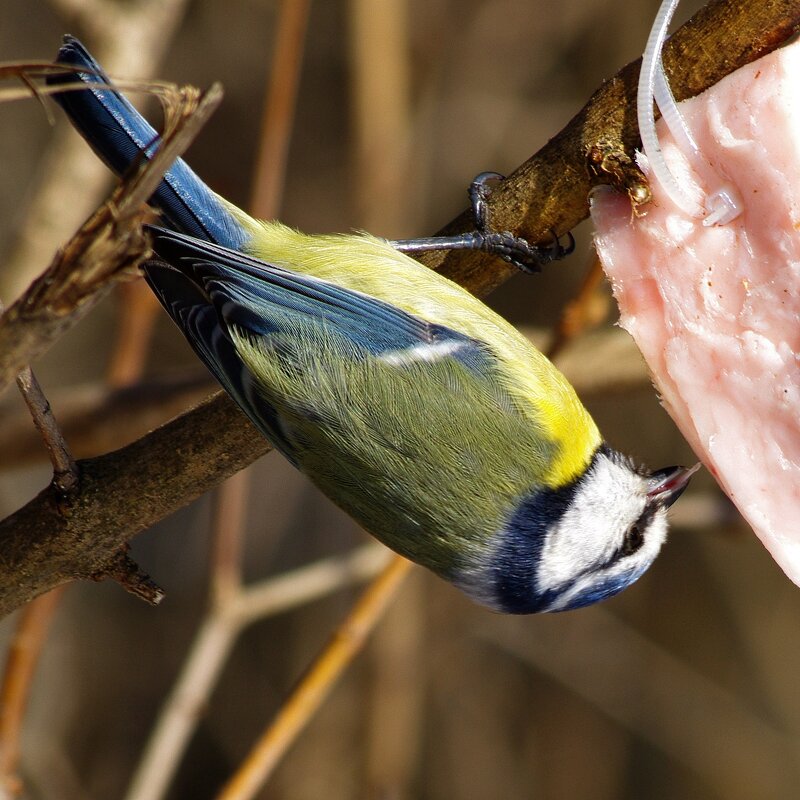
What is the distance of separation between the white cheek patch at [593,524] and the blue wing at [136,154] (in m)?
0.61

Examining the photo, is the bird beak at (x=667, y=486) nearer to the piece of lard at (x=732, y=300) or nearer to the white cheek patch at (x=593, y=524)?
the white cheek patch at (x=593, y=524)

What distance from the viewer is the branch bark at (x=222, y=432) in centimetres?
108

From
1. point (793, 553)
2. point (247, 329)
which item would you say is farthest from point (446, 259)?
point (793, 553)

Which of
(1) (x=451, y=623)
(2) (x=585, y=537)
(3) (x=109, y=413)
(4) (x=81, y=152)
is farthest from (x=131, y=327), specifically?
(1) (x=451, y=623)

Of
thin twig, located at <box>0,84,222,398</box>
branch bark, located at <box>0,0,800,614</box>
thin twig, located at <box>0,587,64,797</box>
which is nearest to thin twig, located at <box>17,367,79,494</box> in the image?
branch bark, located at <box>0,0,800,614</box>

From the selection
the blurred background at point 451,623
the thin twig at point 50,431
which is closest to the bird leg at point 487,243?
the thin twig at point 50,431

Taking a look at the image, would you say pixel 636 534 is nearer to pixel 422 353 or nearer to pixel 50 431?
pixel 422 353

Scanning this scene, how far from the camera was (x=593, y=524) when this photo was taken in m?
1.38

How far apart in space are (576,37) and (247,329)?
230 cm

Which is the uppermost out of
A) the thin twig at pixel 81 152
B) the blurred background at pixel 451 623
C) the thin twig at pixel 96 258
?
the thin twig at pixel 81 152

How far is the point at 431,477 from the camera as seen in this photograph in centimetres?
128

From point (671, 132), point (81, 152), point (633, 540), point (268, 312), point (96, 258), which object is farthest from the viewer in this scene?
point (81, 152)

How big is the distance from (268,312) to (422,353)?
0.70 ft

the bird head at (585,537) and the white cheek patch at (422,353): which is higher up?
the white cheek patch at (422,353)
